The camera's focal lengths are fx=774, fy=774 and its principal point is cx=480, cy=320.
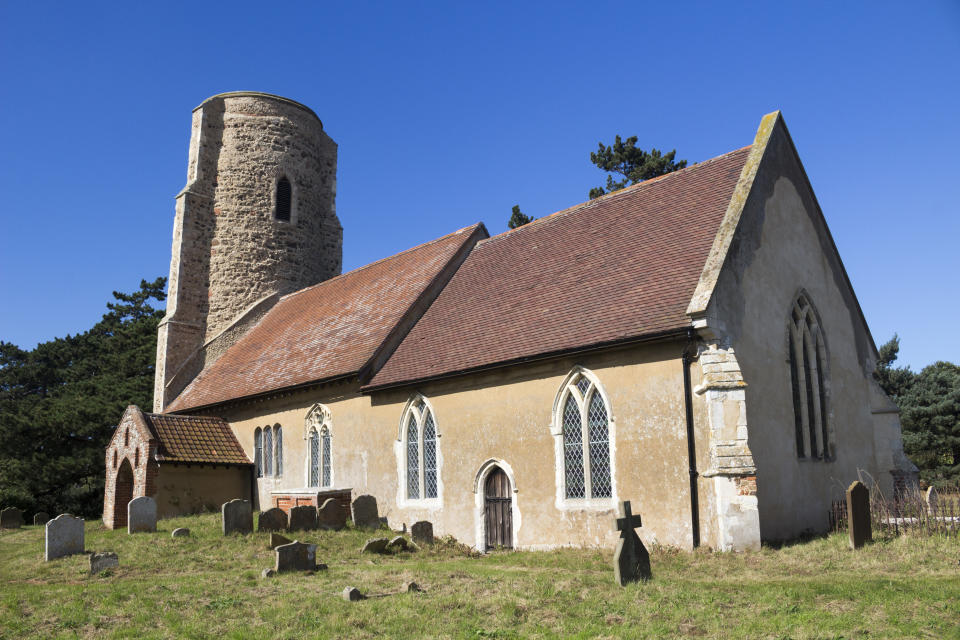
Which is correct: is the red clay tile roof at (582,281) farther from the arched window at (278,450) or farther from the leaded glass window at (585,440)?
the arched window at (278,450)

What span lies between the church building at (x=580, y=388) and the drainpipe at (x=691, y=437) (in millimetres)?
51

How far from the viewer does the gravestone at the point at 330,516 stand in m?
16.5

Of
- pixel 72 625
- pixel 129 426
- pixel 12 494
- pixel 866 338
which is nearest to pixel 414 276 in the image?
pixel 129 426

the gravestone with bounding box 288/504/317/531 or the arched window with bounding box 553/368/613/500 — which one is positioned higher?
the arched window with bounding box 553/368/613/500

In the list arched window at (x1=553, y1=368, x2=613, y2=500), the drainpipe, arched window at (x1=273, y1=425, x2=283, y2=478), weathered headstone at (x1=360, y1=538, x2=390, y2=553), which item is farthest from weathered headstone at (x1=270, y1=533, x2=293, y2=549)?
arched window at (x1=273, y1=425, x2=283, y2=478)

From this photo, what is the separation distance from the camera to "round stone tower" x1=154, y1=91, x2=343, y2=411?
1121 inches

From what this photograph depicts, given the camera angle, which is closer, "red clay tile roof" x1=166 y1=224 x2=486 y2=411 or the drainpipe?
the drainpipe

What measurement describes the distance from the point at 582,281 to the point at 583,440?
3.88m

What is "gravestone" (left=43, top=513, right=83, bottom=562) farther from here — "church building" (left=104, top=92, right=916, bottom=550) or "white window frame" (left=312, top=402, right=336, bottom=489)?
"white window frame" (left=312, top=402, right=336, bottom=489)

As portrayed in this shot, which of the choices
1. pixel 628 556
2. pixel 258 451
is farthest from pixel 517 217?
pixel 628 556

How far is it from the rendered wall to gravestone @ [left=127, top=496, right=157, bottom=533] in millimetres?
4543

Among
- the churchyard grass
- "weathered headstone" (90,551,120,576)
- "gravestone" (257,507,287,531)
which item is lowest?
the churchyard grass

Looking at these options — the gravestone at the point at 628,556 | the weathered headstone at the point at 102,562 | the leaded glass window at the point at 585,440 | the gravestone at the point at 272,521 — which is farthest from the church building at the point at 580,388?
the weathered headstone at the point at 102,562

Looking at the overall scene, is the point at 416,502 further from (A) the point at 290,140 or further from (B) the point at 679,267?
(A) the point at 290,140
